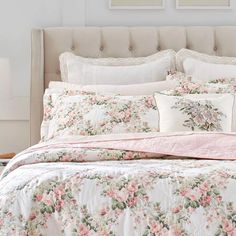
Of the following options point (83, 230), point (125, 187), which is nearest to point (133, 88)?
point (125, 187)

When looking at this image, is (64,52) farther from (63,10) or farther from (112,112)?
(112,112)

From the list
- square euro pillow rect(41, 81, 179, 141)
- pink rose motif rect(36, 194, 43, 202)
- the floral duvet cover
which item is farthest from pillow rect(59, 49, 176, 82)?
pink rose motif rect(36, 194, 43, 202)

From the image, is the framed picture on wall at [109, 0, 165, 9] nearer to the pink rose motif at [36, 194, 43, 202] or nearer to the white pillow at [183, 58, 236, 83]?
the white pillow at [183, 58, 236, 83]

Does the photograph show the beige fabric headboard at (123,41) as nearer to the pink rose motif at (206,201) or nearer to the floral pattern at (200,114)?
the floral pattern at (200,114)

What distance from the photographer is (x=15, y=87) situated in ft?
13.4

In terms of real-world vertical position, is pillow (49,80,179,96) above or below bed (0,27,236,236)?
above

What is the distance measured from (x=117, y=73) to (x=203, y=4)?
0.80 m

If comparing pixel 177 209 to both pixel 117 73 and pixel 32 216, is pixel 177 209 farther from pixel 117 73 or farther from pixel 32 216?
pixel 117 73

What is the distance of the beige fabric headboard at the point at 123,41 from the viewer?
157 inches

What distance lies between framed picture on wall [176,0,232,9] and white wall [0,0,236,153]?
0.03 metres

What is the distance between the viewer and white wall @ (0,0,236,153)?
408 centimetres

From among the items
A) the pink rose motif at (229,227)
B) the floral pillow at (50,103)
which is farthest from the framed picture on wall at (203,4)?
the pink rose motif at (229,227)

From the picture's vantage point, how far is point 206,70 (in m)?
3.76

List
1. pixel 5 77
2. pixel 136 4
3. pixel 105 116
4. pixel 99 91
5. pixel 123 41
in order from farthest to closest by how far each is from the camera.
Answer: pixel 136 4
pixel 123 41
pixel 5 77
pixel 99 91
pixel 105 116
